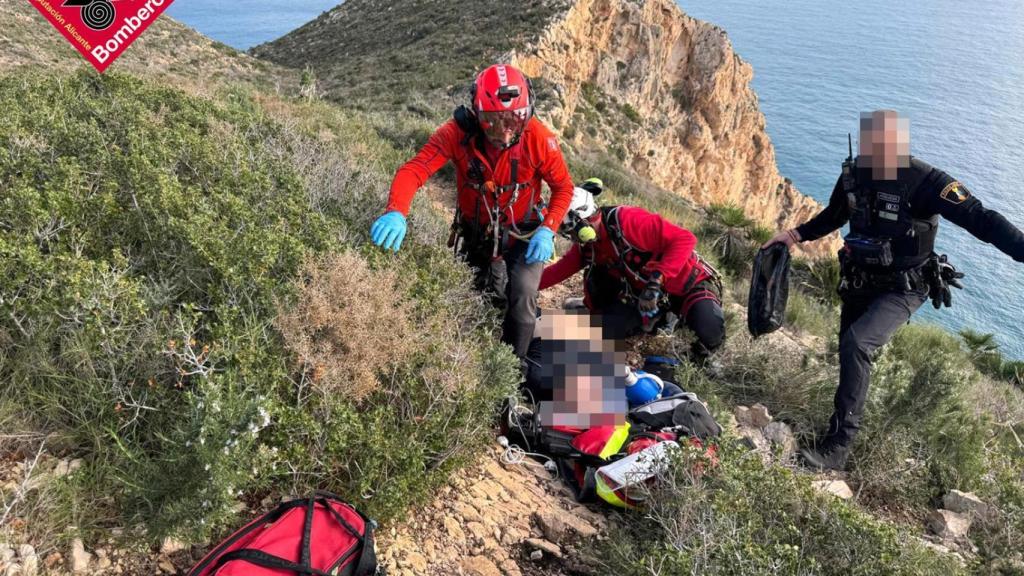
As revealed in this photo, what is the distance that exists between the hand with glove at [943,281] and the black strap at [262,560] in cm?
414

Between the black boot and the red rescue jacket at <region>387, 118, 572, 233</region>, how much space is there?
2.29 meters

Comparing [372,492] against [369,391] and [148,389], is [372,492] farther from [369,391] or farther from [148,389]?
[148,389]

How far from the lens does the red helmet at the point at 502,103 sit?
12.1 feet

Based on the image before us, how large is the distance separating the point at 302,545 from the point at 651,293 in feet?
10.7

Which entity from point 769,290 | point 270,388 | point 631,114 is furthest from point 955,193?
point 631,114

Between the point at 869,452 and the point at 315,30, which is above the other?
the point at 315,30

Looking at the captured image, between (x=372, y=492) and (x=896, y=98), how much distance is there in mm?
74182

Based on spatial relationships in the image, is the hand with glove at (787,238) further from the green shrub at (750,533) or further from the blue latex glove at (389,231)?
the blue latex glove at (389,231)

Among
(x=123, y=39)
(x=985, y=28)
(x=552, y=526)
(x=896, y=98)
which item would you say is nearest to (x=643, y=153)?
(x=123, y=39)

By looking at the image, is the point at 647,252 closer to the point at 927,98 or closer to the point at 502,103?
the point at 502,103

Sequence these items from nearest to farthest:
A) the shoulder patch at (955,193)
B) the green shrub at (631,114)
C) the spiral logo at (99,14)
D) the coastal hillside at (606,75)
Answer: the shoulder patch at (955,193)
the spiral logo at (99,14)
the coastal hillside at (606,75)
the green shrub at (631,114)

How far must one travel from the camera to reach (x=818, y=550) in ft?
8.31

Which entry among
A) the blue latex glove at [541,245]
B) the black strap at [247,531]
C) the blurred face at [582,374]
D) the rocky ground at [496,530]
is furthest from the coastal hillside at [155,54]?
the black strap at [247,531]

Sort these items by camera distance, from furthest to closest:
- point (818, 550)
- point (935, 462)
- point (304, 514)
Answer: point (935, 462)
point (818, 550)
point (304, 514)
